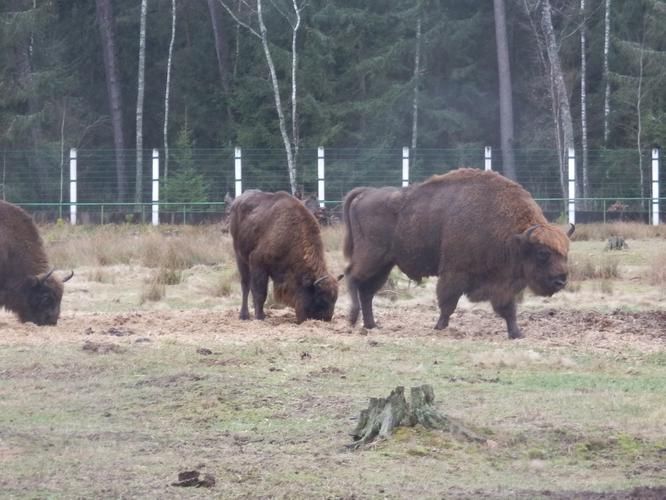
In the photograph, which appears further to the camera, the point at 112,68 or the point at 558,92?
the point at 112,68

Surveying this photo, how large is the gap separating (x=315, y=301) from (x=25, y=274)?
11.6 feet

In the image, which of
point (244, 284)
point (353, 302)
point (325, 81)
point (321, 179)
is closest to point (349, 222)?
point (353, 302)

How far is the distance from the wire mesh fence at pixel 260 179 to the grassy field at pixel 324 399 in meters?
19.9

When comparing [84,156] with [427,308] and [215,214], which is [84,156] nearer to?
[215,214]

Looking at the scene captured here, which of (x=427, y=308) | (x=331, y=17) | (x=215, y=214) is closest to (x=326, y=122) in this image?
(x=331, y=17)

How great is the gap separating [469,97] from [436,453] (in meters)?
37.8

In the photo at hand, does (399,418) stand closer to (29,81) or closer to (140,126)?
(140,126)

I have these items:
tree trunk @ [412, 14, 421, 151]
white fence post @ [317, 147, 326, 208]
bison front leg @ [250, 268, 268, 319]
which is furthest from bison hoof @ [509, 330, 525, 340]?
tree trunk @ [412, 14, 421, 151]

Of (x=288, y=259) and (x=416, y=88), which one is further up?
(x=416, y=88)

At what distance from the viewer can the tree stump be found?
8.50m

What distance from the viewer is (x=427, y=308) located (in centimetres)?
1755

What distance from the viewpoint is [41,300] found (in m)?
15.4

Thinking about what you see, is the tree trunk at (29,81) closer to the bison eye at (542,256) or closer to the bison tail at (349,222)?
the bison tail at (349,222)

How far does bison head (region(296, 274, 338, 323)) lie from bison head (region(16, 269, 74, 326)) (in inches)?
114
